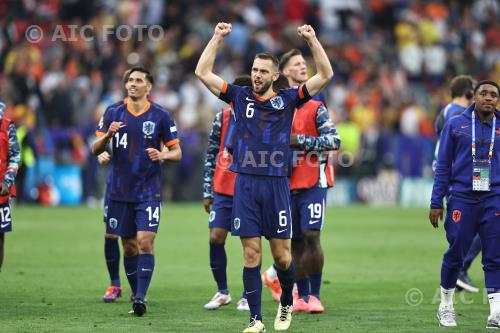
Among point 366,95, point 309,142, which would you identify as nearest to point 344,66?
point 366,95

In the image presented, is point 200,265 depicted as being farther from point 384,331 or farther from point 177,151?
point 384,331

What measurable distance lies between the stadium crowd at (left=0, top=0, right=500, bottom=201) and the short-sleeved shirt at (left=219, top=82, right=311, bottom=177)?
47.6ft

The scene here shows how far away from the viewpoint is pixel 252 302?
1020 centimetres

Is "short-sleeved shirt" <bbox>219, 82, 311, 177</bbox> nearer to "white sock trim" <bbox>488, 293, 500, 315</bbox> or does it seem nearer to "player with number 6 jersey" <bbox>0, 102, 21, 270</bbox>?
"white sock trim" <bbox>488, 293, 500, 315</bbox>

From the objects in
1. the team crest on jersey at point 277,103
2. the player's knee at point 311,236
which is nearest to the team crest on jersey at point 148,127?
the player's knee at point 311,236

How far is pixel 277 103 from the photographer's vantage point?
1037 cm

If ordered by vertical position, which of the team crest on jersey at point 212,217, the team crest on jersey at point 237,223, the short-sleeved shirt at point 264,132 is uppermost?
the short-sleeved shirt at point 264,132

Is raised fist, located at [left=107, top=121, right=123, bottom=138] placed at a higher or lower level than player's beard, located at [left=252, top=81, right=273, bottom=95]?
lower

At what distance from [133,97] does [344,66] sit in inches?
843

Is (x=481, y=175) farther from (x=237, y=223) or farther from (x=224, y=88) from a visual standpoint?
(x=224, y=88)

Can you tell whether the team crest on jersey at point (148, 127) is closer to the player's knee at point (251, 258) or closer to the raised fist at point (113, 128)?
the raised fist at point (113, 128)

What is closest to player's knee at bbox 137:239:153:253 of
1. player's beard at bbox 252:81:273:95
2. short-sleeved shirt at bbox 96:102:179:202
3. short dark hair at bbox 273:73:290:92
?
short-sleeved shirt at bbox 96:102:179:202

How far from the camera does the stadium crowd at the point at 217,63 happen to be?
2745 centimetres

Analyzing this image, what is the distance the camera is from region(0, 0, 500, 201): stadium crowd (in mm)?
27453
